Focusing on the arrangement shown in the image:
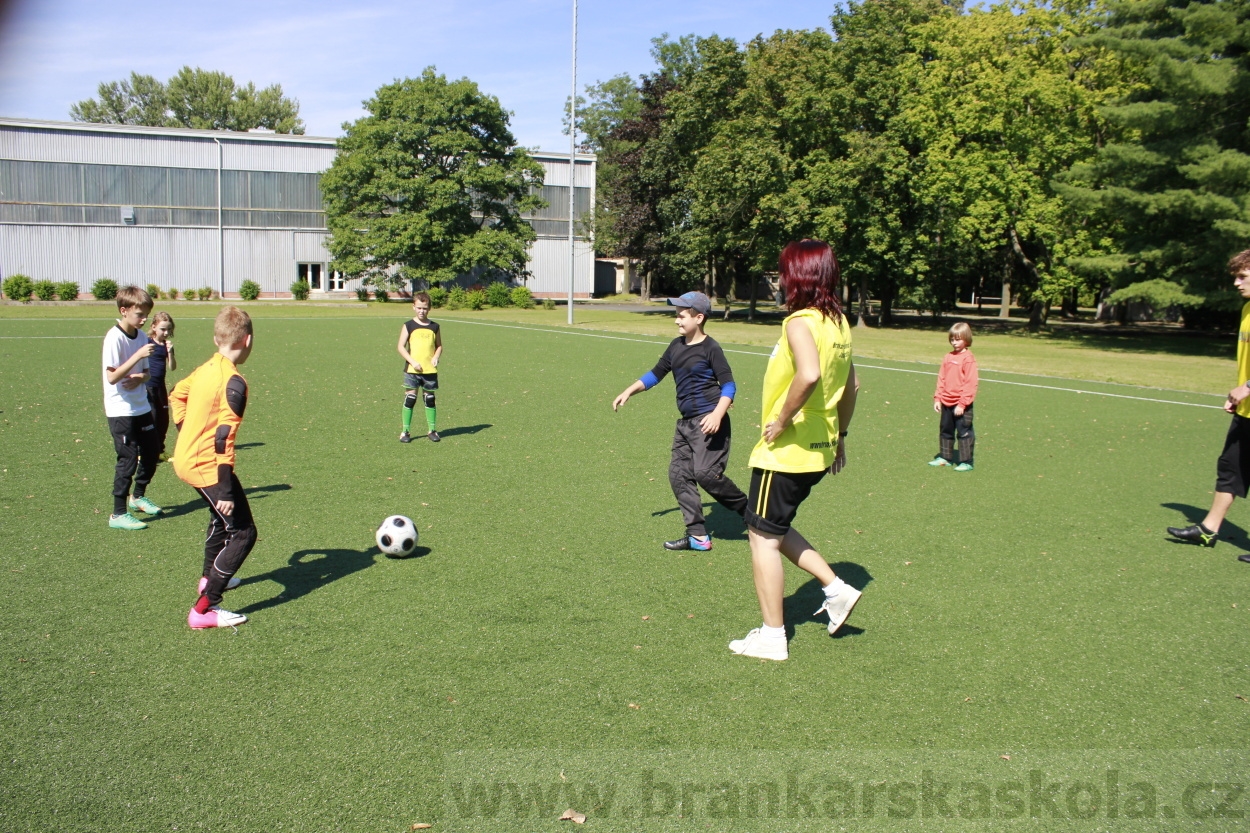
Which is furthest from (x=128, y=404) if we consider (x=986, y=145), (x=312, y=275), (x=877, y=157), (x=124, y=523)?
(x=312, y=275)

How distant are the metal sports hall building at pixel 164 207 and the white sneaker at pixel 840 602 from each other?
57.9m

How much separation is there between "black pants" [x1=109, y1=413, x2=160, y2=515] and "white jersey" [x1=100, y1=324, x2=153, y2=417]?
0.07 metres

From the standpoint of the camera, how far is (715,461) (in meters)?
6.80

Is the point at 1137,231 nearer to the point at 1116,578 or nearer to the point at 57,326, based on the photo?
the point at 1116,578

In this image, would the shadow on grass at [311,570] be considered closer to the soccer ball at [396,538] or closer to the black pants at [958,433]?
the soccer ball at [396,538]

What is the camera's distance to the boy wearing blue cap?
6.79 meters

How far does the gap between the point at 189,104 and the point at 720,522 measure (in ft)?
347

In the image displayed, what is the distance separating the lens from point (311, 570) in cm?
638

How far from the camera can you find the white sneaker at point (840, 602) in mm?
5168

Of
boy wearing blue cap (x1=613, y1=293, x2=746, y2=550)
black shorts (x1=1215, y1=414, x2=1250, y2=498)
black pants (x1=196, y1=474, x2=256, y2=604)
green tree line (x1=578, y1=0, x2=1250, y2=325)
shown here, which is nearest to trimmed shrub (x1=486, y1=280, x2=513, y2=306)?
green tree line (x1=578, y1=0, x2=1250, y2=325)

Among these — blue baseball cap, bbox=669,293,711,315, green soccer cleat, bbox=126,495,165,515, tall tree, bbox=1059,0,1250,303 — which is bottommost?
green soccer cleat, bbox=126,495,165,515

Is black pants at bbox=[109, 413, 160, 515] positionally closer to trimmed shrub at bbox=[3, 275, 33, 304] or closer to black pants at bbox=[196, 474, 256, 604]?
black pants at bbox=[196, 474, 256, 604]

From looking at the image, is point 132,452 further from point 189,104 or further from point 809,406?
point 189,104

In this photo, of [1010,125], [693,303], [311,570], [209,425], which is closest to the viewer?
[209,425]
